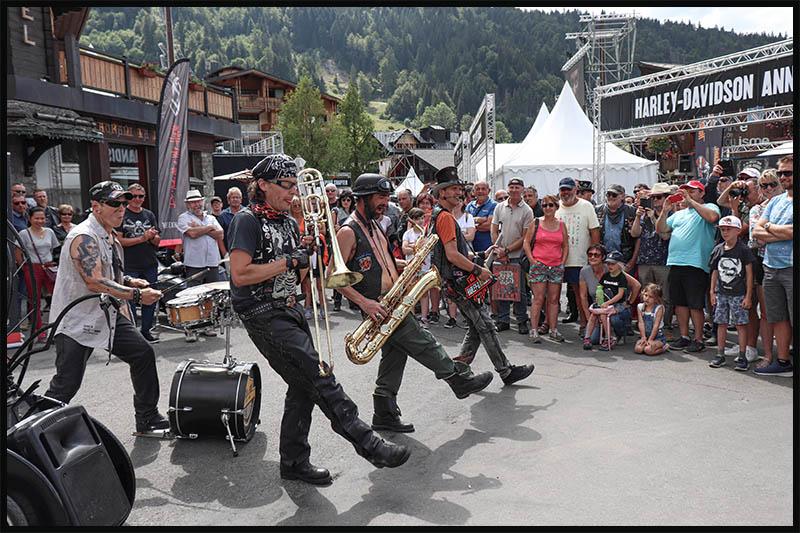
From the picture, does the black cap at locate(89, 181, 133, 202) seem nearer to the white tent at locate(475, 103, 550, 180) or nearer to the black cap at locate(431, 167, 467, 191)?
the black cap at locate(431, 167, 467, 191)

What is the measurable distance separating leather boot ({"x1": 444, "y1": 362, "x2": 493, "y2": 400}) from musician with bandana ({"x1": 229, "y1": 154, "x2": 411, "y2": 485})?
1379mm

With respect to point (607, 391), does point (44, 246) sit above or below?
above

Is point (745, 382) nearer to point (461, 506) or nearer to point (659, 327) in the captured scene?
point (659, 327)

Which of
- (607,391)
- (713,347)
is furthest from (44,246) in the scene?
(713,347)

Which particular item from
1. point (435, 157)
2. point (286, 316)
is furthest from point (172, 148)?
point (435, 157)

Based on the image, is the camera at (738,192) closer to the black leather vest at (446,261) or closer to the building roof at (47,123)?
the black leather vest at (446,261)

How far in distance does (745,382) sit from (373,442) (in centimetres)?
426

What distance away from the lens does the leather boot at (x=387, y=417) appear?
209 inches

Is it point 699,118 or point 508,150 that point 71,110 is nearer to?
point 699,118

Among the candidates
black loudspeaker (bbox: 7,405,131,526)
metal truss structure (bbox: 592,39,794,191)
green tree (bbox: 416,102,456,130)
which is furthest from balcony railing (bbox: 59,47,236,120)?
green tree (bbox: 416,102,456,130)

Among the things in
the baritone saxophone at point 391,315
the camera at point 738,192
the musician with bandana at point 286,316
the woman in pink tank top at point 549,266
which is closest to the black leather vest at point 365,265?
the baritone saxophone at point 391,315

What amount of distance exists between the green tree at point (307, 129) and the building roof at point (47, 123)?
35263mm

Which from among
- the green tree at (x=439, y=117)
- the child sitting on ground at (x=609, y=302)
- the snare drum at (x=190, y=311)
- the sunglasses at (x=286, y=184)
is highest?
the green tree at (x=439, y=117)

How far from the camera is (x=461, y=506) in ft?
13.0
